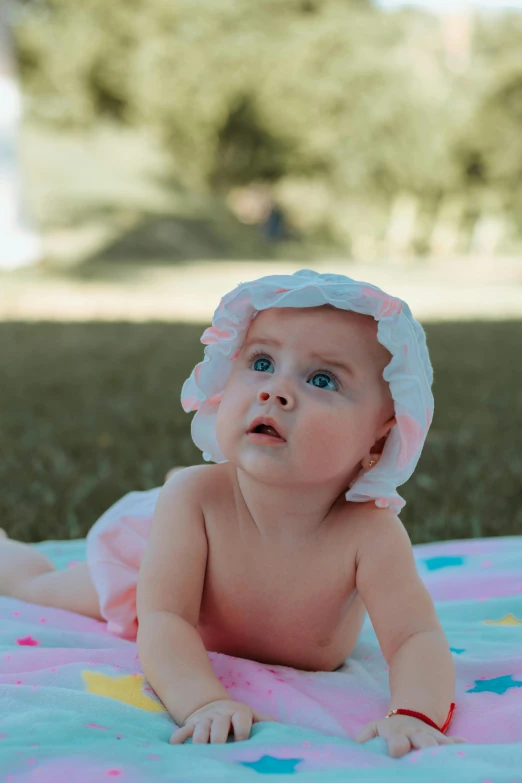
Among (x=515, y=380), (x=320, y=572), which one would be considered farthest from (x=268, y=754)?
(x=515, y=380)

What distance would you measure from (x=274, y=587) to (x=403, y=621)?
0.80 feet

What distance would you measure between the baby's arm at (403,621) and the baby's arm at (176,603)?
297 mm

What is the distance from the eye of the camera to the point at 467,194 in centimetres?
2986

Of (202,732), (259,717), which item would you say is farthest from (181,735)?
(259,717)

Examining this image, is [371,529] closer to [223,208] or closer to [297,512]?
[297,512]

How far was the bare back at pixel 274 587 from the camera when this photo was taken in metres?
1.77

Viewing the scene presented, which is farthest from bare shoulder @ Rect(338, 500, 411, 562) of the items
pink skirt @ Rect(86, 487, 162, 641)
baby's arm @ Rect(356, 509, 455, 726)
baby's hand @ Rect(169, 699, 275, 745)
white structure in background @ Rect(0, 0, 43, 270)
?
white structure in background @ Rect(0, 0, 43, 270)

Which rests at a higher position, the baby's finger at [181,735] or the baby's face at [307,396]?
the baby's face at [307,396]

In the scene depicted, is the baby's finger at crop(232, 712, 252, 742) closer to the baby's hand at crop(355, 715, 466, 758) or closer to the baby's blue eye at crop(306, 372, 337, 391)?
the baby's hand at crop(355, 715, 466, 758)

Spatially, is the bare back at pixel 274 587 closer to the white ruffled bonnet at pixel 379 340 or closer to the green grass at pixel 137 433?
the white ruffled bonnet at pixel 379 340

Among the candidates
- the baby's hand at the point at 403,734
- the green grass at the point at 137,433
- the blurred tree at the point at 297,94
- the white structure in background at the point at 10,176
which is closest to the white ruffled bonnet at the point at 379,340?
the baby's hand at the point at 403,734

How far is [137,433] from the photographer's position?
4.40 metres

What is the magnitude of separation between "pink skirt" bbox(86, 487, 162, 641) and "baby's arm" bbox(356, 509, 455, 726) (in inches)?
23.7

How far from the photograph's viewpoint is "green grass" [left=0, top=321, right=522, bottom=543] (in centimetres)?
324
